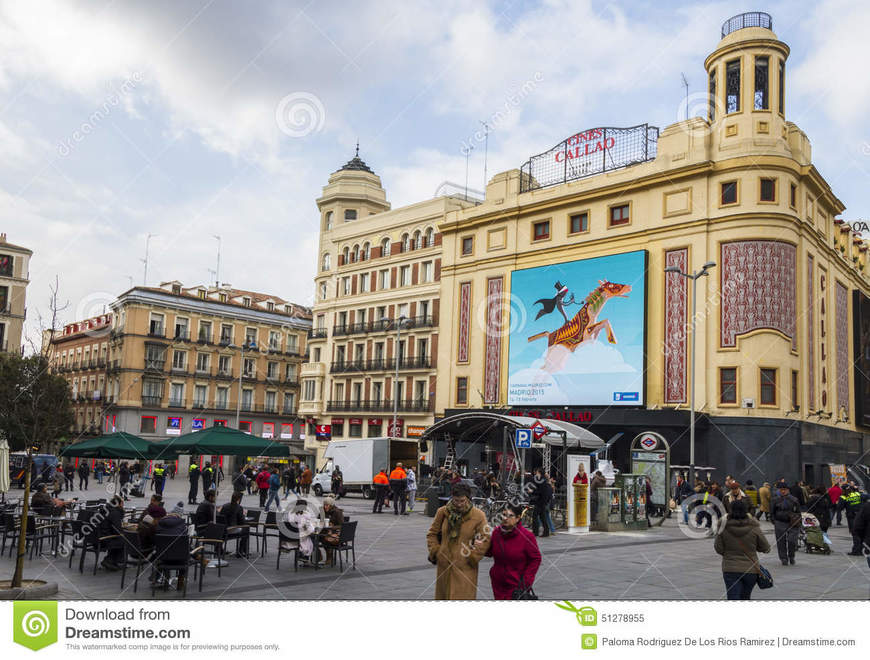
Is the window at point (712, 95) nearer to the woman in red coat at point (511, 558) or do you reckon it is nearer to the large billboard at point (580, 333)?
the large billboard at point (580, 333)

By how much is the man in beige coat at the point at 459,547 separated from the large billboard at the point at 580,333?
33.7 m

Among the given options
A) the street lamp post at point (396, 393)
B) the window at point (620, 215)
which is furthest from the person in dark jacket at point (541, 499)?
the street lamp post at point (396, 393)

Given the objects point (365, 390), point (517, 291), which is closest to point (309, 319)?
point (365, 390)

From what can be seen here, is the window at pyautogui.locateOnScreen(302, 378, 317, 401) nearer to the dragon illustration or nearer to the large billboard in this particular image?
the large billboard

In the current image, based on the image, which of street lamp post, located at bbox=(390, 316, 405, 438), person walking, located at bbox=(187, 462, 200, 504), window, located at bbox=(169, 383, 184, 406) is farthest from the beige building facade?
person walking, located at bbox=(187, 462, 200, 504)

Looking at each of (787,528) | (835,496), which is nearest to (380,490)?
Result: (787,528)

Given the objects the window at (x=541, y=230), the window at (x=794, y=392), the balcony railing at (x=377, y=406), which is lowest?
the balcony railing at (x=377, y=406)

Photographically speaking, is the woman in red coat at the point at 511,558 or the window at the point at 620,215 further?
the window at the point at 620,215

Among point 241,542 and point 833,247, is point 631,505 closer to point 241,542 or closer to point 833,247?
point 241,542

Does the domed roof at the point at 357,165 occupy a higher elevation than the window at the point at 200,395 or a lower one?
higher

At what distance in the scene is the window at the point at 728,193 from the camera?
38781mm

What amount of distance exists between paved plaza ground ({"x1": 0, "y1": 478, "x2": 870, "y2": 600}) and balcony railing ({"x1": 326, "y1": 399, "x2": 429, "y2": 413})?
118 ft

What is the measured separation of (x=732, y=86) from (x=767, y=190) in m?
5.98
